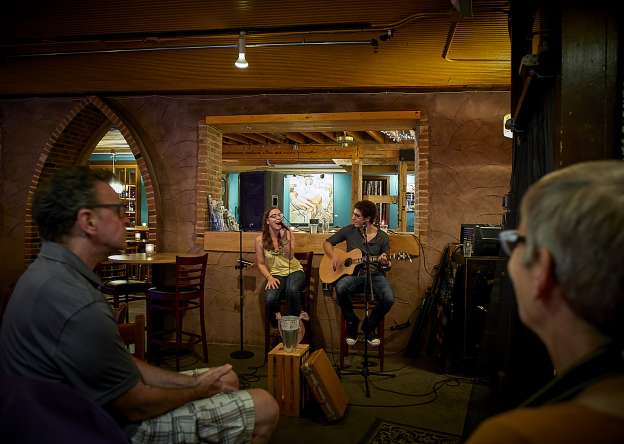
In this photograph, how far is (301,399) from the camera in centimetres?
352

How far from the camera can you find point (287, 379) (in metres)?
3.48

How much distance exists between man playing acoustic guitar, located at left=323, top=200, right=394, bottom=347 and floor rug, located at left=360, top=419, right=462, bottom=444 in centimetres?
122

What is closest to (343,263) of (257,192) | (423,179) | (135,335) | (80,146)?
(423,179)

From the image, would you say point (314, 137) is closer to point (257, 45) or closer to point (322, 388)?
point (257, 45)

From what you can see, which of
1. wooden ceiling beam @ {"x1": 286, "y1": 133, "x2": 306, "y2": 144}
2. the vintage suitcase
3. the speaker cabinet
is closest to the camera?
the vintage suitcase

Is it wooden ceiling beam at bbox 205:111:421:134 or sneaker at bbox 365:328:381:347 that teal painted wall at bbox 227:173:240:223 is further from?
sneaker at bbox 365:328:381:347

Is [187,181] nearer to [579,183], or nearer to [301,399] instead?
[301,399]

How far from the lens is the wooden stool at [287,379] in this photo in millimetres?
3453

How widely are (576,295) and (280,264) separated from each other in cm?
425

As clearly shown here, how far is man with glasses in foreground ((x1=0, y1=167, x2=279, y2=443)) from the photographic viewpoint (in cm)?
147

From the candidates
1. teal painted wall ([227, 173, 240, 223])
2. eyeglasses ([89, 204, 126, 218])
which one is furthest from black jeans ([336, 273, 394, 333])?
teal painted wall ([227, 173, 240, 223])

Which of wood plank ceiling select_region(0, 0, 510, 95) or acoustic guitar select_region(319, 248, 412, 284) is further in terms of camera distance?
acoustic guitar select_region(319, 248, 412, 284)

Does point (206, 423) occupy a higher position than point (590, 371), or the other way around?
point (590, 371)

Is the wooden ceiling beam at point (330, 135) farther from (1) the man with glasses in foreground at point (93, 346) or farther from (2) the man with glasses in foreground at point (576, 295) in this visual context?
(2) the man with glasses in foreground at point (576, 295)
